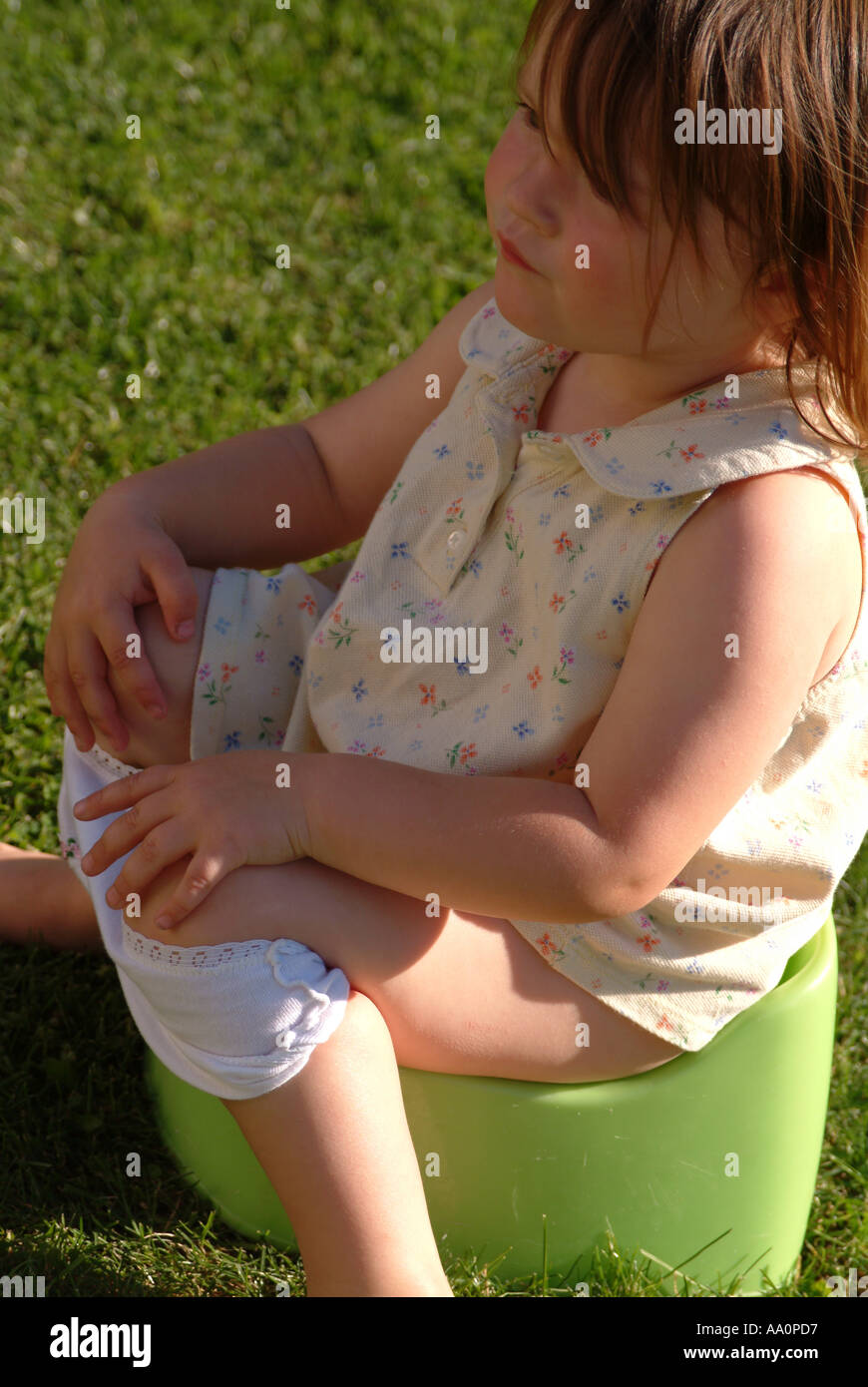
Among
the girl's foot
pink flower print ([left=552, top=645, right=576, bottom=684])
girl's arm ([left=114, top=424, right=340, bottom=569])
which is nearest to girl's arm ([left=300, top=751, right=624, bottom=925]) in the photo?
pink flower print ([left=552, top=645, right=576, bottom=684])

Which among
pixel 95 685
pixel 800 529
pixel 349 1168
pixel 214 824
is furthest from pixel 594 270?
pixel 349 1168

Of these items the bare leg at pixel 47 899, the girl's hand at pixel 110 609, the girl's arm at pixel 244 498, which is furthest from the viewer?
the bare leg at pixel 47 899

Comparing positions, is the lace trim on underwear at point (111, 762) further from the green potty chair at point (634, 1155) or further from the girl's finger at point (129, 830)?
the green potty chair at point (634, 1155)

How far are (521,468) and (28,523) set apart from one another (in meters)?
1.11

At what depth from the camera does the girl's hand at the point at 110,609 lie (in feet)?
4.96

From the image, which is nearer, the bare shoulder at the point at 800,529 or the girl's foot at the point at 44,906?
the bare shoulder at the point at 800,529

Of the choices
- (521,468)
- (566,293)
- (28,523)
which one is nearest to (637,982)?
(521,468)

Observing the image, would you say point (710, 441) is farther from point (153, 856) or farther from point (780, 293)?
point (153, 856)

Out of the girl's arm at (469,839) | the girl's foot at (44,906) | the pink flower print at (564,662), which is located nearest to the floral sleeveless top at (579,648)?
the pink flower print at (564,662)

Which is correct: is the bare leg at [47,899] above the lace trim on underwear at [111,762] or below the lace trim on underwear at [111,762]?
below

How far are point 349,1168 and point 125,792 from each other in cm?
40

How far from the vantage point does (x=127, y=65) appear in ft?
10.2

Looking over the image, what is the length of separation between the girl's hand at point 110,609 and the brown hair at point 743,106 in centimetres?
59

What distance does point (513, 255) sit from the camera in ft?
4.10
